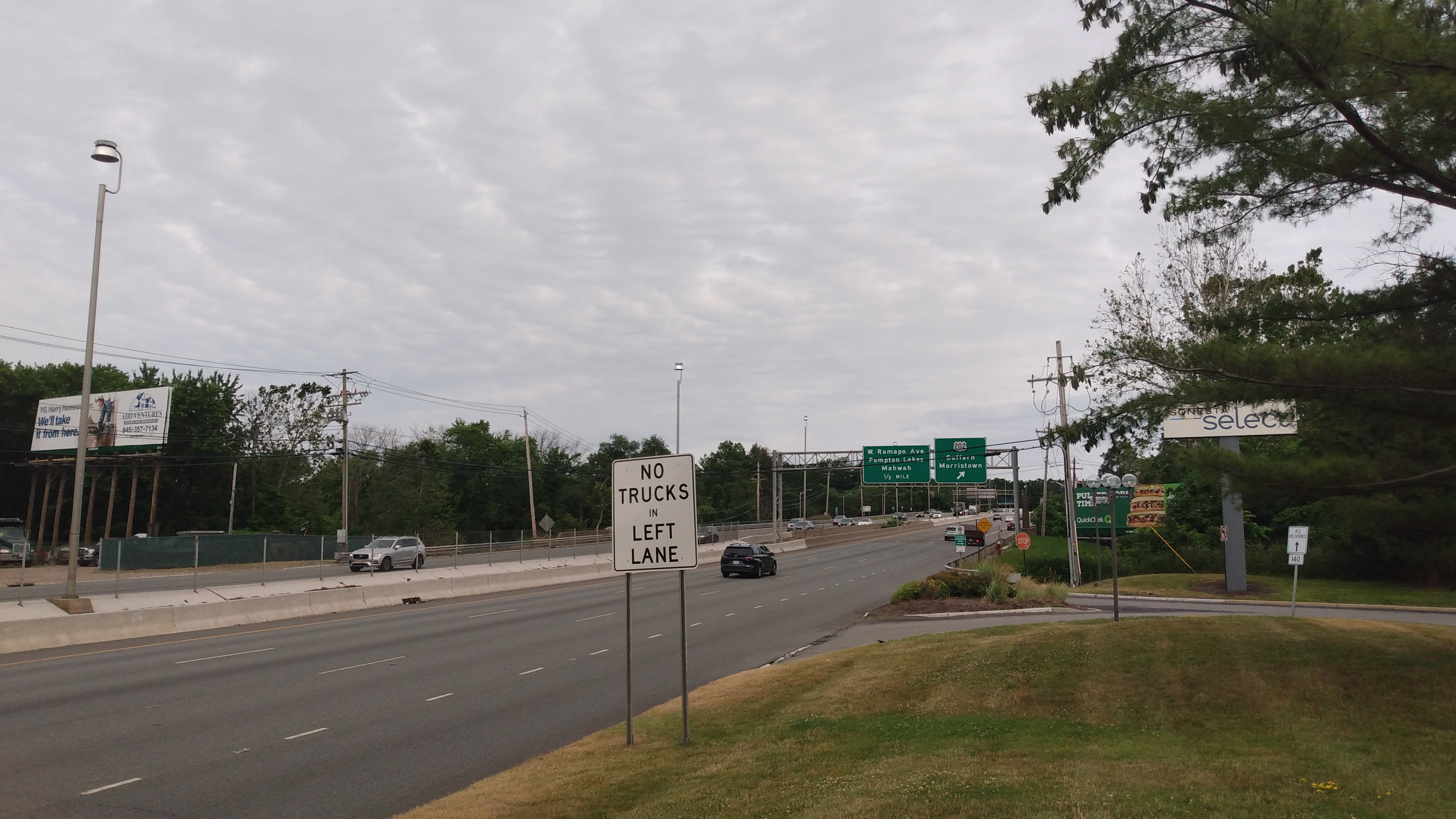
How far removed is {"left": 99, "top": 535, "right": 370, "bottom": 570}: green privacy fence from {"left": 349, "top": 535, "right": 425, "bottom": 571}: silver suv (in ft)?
6.03

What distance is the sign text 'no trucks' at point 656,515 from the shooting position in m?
9.15

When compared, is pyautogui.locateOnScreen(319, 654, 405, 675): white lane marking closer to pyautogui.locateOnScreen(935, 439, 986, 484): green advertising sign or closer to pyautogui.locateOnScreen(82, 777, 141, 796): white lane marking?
pyautogui.locateOnScreen(82, 777, 141, 796): white lane marking

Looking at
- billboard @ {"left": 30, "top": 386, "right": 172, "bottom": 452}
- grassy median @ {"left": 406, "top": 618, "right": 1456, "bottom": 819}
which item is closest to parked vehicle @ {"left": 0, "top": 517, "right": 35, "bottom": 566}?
billboard @ {"left": 30, "top": 386, "right": 172, "bottom": 452}

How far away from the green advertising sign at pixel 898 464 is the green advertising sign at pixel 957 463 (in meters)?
0.66

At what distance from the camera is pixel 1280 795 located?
644 cm

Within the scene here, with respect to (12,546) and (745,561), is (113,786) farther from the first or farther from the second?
(12,546)

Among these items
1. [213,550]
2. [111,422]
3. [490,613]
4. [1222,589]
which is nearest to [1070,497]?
[1222,589]

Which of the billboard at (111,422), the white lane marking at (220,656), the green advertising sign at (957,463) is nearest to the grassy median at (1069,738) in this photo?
the white lane marking at (220,656)

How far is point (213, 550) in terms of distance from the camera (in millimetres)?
46781

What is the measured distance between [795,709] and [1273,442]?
30.9 meters

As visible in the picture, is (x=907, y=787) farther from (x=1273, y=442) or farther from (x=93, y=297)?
(x=1273, y=442)

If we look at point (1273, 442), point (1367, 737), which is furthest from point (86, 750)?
point (1273, 442)

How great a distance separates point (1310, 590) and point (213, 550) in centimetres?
4894

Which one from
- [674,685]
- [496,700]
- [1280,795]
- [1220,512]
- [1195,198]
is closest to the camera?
[1280,795]
